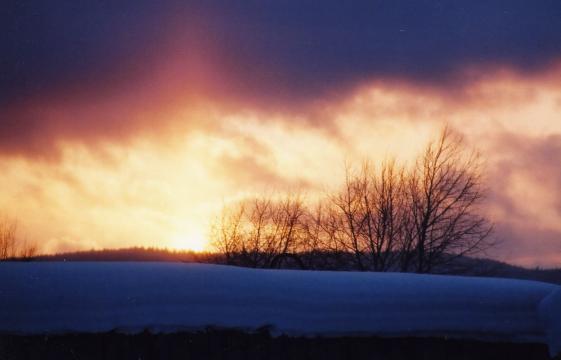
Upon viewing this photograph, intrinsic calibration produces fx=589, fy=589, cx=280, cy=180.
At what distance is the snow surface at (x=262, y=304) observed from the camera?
4453mm

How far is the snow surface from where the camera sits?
14.6ft

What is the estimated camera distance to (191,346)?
459 centimetres

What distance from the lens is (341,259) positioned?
939 inches

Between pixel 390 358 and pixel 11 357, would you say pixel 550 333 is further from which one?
pixel 11 357

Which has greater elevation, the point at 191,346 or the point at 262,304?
the point at 262,304

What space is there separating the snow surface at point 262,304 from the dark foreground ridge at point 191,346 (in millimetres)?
135

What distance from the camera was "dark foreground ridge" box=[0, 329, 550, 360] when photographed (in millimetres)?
4582

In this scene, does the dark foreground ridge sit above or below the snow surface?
below

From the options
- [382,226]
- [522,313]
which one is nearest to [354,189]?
[382,226]

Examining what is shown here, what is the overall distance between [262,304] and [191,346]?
66 centimetres

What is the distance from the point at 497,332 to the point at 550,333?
A: 0.39 m

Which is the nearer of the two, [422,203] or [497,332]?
[497,332]

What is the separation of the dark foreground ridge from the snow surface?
14 cm

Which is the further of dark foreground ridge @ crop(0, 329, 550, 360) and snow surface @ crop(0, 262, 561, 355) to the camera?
dark foreground ridge @ crop(0, 329, 550, 360)
